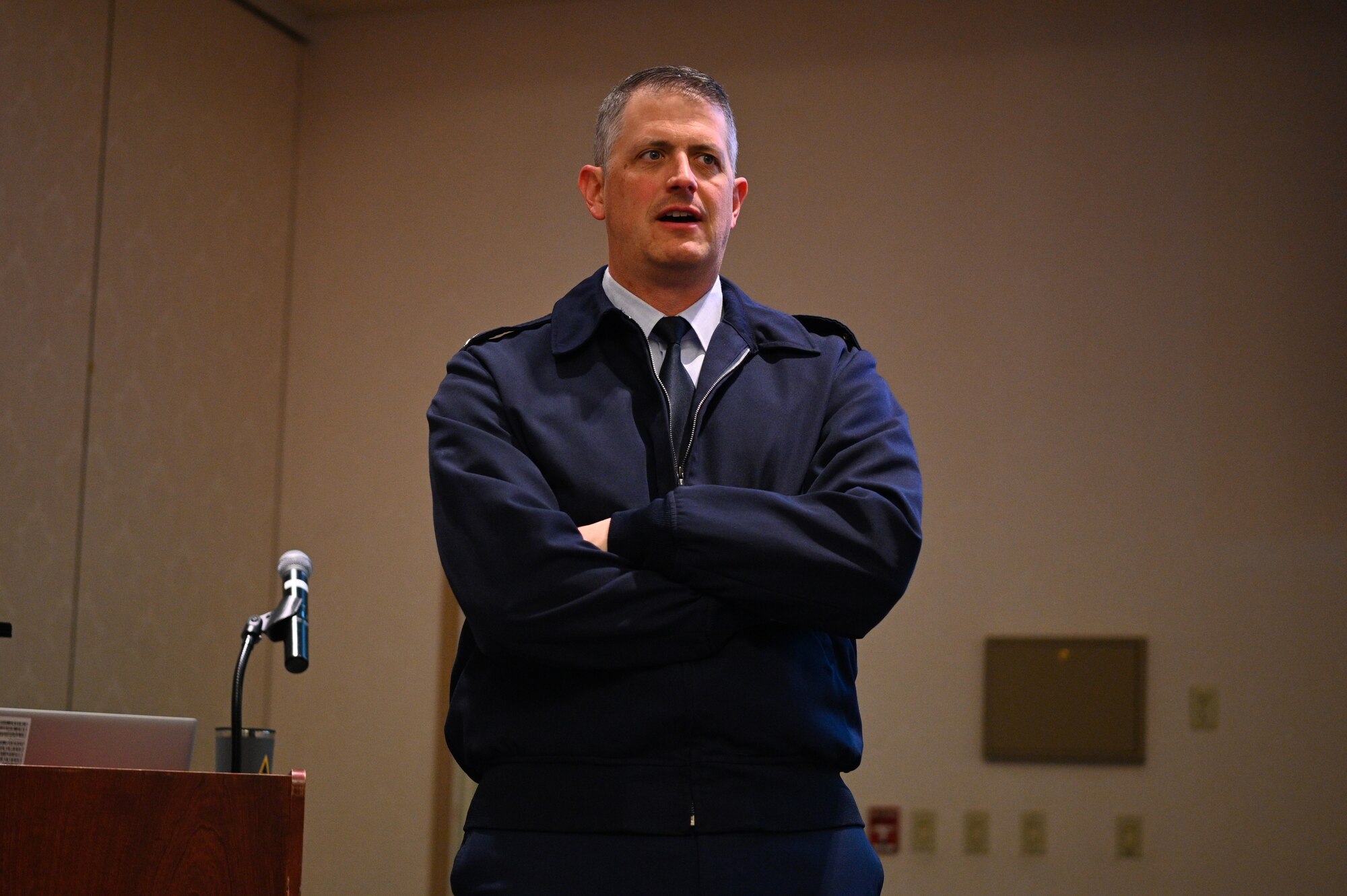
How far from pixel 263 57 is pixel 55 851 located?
3795mm

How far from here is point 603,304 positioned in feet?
5.49

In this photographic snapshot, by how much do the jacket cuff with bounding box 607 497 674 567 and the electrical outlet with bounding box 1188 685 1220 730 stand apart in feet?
10.2

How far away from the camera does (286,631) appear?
2072 mm

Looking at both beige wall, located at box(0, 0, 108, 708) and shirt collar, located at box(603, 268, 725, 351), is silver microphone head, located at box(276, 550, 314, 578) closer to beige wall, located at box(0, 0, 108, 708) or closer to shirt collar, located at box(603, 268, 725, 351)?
shirt collar, located at box(603, 268, 725, 351)

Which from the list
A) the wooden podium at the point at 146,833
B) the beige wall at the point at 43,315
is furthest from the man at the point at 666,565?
the beige wall at the point at 43,315

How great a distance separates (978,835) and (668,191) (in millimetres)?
2996

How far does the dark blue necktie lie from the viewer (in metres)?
1.57

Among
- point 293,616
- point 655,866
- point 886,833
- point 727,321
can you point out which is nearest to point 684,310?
point 727,321

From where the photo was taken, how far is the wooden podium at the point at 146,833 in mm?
1477

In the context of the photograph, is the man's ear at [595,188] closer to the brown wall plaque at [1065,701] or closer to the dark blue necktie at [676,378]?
the dark blue necktie at [676,378]

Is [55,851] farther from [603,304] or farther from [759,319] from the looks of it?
[759,319]

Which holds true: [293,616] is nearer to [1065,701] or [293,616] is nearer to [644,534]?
[644,534]

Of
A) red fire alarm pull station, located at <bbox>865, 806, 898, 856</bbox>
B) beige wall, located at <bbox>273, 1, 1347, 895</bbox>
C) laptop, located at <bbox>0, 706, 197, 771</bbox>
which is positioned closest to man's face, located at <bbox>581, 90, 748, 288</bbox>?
laptop, located at <bbox>0, 706, 197, 771</bbox>

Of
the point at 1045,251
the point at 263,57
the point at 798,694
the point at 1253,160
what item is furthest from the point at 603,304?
the point at 263,57
